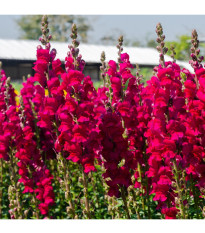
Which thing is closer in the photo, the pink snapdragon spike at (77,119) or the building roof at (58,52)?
the pink snapdragon spike at (77,119)

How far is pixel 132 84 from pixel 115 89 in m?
0.23

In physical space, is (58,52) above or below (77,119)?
above

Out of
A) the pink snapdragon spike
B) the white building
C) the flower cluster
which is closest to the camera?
the flower cluster

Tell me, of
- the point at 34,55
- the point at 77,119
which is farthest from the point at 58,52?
the point at 77,119

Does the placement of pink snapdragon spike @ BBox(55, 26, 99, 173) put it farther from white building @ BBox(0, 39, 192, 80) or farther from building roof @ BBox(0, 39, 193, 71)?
building roof @ BBox(0, 39, 193, 71)

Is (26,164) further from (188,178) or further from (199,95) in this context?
(199,95)

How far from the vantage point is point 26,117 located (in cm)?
443

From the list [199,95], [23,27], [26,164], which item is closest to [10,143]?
[26,164]

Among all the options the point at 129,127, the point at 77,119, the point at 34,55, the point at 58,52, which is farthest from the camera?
the point at 34,55

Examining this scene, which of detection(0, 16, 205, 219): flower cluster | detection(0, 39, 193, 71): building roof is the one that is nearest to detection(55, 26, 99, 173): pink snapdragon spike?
detection(0, 16, 205, 219): flower cluster

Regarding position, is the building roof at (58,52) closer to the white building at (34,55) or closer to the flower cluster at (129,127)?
the white building at (34,55)

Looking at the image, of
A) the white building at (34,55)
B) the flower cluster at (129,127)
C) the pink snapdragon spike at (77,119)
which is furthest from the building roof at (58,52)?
the pink snapdragon spike at (77,119)

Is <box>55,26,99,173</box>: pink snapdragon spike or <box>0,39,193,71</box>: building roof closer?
<box>55,26,99,173</box>: pink snapdragon spike

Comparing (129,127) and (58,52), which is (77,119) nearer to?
(129,127)
